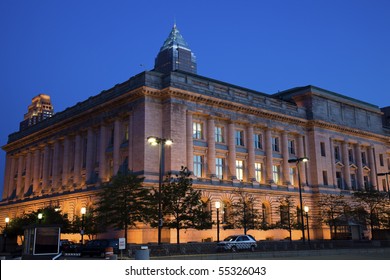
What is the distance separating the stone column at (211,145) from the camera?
2282 inches

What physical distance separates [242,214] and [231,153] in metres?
8.58

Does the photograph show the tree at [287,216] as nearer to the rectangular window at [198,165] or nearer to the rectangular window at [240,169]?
the rectangular window at [240,169]

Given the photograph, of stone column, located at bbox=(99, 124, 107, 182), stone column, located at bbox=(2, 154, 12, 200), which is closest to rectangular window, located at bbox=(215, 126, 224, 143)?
stone column, located at bbox=(99, 124, 107, 182)

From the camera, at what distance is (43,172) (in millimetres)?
74188

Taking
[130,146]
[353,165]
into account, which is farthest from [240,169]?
[353,165]

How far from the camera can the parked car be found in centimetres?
4025

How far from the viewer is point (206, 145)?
5878 centimetres

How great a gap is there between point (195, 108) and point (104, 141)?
1321 cm

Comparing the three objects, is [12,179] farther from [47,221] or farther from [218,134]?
[218,134]

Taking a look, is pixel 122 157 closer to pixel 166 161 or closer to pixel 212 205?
pixel 166 161

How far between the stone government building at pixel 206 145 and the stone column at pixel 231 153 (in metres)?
0.13

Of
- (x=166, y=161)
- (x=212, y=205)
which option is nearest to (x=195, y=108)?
(x=166, y=161)

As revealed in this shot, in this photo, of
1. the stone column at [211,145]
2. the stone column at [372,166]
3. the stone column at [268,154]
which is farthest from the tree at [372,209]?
the stone column at [211,145]
